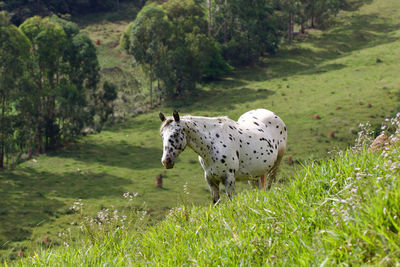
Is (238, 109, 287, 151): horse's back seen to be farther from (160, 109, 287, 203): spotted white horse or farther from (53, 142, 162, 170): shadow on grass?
(53, 142, 162, 170): shadow on grass

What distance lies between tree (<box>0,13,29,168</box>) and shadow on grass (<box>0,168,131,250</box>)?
4838 mm

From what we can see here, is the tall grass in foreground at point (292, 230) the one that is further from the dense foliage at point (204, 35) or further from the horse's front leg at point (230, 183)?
the dense foliage at point (204, 35)

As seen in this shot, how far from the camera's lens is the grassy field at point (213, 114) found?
35000 millimetres

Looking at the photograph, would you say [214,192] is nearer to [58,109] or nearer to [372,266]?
[372,266]

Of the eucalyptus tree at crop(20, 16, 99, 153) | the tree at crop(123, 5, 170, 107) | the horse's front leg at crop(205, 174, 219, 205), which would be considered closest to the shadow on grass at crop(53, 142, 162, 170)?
the eucalyptus tree at crop(20, 16, 99, 153)

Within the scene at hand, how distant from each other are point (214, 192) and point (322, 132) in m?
39.6

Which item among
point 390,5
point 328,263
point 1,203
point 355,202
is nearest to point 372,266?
point 328,263

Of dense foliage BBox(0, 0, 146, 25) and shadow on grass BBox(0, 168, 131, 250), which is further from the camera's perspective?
dense foliage BBox(0, 0, 146, 25)

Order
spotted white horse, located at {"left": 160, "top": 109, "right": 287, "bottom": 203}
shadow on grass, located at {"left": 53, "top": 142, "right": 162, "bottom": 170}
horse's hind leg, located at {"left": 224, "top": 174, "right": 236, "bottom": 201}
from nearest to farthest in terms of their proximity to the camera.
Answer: spotted white horse, located at {"left": 160, "top": 109, "right": 287, "bottom": 203}, horse's hind leg, located at {"left": 224, "top": 174, "right": 236, "bottom": 201}, shadow on grass, located at {"left": 53, "top": 142, "right": 162, "bottom": 170}

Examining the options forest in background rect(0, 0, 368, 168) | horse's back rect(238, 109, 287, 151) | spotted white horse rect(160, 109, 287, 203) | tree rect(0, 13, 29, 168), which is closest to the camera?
spotted white horse rect(160, 109, 287, 203)

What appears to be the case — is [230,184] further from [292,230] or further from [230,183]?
[292,230]

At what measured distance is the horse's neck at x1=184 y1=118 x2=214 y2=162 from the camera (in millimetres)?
10617

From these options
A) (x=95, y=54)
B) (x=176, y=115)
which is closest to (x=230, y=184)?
(x=176, y=115)

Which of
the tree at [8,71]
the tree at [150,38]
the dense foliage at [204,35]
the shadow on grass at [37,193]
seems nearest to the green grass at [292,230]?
the shadow on grass at [37,193]
